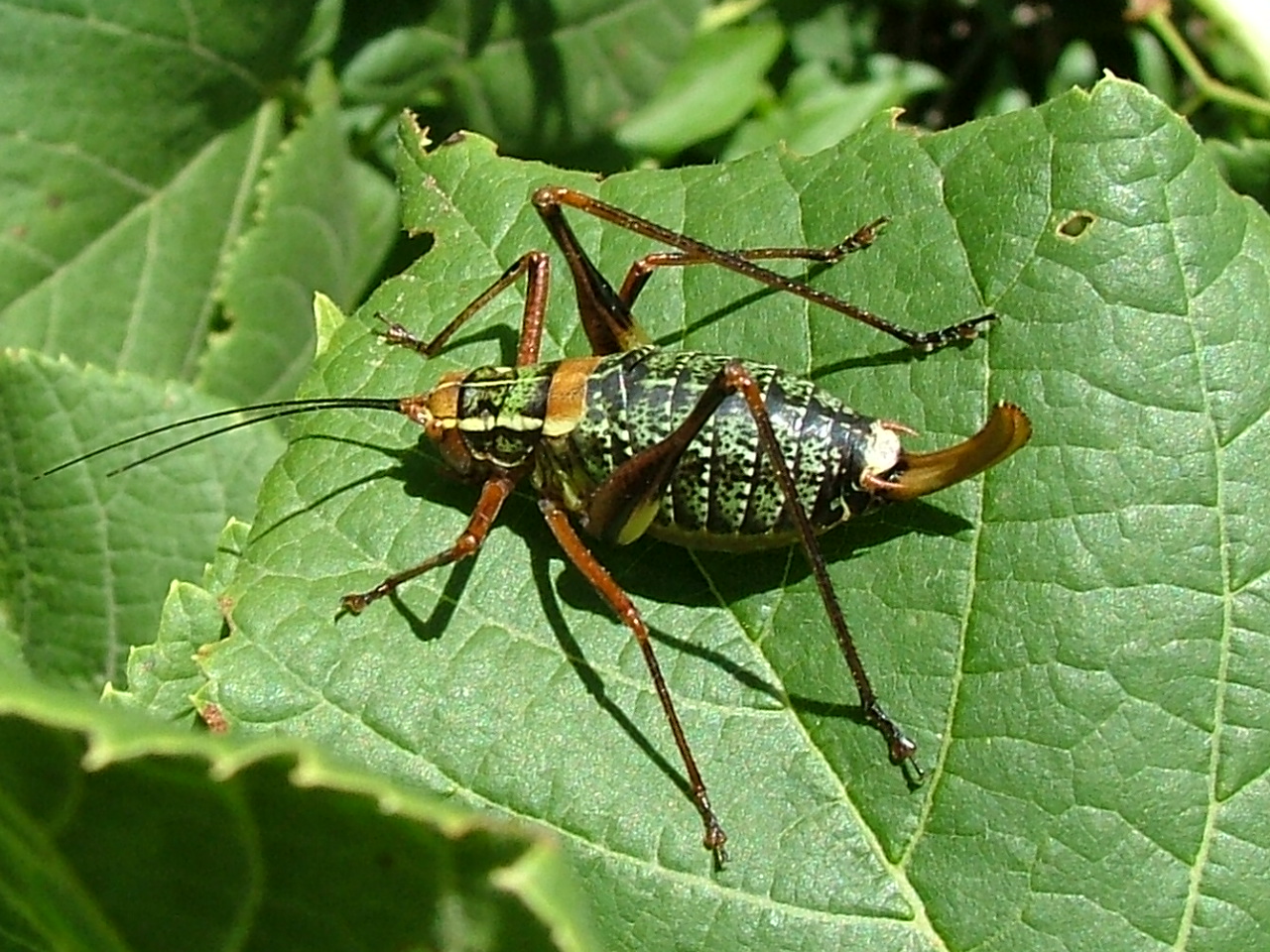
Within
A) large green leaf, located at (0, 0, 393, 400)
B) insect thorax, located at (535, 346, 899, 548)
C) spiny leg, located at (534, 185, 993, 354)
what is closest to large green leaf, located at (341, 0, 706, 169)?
large green leaf, located at (0, 0, 393, 400)

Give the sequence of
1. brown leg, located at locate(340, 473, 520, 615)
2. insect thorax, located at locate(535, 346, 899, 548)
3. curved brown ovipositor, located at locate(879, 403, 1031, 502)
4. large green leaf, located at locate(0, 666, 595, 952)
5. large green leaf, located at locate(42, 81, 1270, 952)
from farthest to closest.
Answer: brown leg, located at locate(340, 473, 520, 615) → insect thorax, located at locate(535, 346, 899, 548) → curved brown ovipositor, located at locate(879, 403, 1031, 502) → large green leaf, located at locate(42, 81, 1270, 952) → large green leaf, located at locate(0, 666, 595, 952)

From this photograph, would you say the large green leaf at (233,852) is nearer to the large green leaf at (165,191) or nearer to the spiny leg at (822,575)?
the spiny leg at (822,575)

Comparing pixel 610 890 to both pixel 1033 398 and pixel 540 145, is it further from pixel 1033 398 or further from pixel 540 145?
pixel 540 145

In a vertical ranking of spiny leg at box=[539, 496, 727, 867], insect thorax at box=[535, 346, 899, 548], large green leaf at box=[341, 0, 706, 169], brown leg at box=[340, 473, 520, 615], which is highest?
large green leaf at box=[341, 0, 706, 169]

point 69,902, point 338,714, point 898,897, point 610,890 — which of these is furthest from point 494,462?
point 69,902

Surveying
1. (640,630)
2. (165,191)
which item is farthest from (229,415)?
(640,630)

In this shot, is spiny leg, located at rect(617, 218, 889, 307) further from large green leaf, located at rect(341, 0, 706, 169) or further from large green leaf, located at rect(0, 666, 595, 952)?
large green leaf, located at rect(0, 666, 595, 952)

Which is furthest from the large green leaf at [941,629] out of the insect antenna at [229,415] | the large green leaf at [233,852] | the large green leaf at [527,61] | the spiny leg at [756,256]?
the large green leaf at [527,61]
